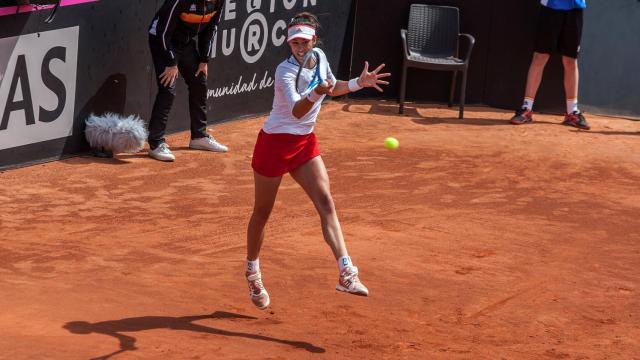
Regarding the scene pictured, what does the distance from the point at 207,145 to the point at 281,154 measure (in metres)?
5.28

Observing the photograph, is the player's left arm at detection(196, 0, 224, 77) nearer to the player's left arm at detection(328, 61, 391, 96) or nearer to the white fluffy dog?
the white fluffy dog

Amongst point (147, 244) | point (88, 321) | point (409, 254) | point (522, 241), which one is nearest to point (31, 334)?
point (88, 321)

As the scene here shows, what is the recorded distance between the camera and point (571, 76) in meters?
14.6

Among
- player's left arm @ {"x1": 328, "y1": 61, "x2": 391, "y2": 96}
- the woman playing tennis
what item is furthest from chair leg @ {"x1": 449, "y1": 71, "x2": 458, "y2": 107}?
the woman playing tennis

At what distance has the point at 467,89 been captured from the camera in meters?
15.8

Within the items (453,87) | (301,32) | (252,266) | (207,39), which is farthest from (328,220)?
(453,87)

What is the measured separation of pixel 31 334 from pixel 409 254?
10.9 ft

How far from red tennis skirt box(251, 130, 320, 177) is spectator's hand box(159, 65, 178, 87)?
4615 millimetres

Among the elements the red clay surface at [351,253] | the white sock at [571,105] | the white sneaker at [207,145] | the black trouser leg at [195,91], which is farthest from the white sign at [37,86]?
the white sock at [571,105]

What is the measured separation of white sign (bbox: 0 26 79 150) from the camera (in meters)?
10.6

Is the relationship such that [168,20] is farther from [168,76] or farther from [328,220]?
[328,220]

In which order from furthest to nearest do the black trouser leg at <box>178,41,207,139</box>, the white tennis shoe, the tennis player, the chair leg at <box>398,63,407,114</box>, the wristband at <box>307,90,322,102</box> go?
the chair leg at <box>398,63,407,114</box> → the tennis player → the black trouser leg at <box>178,41,207,139</box> → the white tennis shoe → the wristband at <box>307,90,322,102</box>

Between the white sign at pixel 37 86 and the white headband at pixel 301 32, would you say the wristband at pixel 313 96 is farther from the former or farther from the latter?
the white sign at pixel 37 86

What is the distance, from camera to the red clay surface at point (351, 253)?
700 cm
